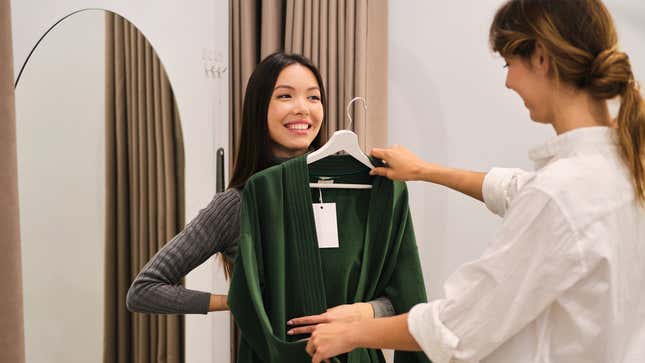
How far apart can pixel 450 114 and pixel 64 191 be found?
1.62m

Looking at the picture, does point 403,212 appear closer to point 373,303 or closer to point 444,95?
point 373,303

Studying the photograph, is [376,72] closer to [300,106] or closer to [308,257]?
[300,106]

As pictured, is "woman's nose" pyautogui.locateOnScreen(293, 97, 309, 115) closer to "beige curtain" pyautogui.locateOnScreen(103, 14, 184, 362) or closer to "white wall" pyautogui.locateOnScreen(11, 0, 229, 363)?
"beige curtain" pyautogui.locateOnScreen(103, 14, 184, 362)

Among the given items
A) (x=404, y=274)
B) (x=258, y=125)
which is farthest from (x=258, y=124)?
(x=404, y=274)

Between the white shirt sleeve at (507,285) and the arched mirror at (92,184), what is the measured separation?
982 mm

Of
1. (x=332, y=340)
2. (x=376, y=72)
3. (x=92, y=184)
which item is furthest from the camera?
(x=376, y=72)

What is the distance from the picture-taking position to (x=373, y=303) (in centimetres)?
132

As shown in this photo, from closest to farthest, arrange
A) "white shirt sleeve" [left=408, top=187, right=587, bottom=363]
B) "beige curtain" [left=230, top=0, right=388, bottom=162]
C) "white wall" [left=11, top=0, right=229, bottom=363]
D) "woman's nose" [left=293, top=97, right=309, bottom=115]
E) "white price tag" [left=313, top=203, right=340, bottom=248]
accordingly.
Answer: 1. "white shirt sleeve" [left=408, top=187, right=587, bottom=363]
2. "white price tag" [left=313, top=203, right=340, bottom=248]
3. "woman's nose" [left=293, top=97, right=309, bottom=115]
4. "white wall" [left=11, top=0, right=229, bottom=363]
5. "beige curtain" [left=230, top=0, right=388, bottom=162]

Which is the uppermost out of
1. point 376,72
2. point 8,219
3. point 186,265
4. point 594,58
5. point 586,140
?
point 376,72

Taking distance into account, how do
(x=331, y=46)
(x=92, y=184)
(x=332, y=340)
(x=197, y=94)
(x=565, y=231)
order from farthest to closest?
(x=331, y=46) < (x=197, y=94) < (x=92, y=184) < (x=332, y=340) < (x=565, y=231)

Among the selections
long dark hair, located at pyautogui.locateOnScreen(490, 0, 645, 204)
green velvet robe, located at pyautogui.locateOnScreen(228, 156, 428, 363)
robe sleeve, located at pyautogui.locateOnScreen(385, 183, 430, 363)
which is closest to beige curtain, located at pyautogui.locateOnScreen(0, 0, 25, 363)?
green velvet robe, located at pyautogui.locateOnScreen(228, 156, 428, 363)

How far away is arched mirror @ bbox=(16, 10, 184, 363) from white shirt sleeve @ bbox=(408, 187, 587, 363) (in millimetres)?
982

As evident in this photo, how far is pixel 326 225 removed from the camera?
133cm

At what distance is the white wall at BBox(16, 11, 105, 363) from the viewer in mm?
1488
